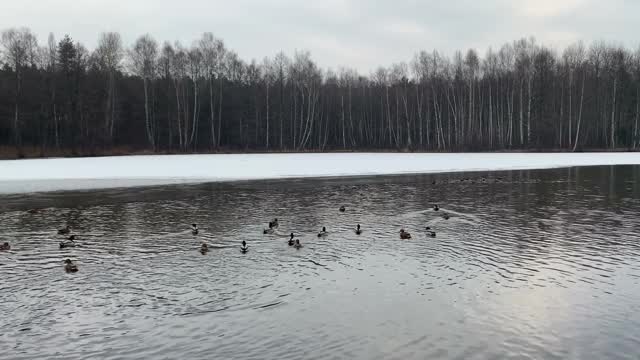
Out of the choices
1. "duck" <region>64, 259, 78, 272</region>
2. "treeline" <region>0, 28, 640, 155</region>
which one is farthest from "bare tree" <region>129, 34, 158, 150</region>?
"duck" <region>64, 259, 78, 272</region>

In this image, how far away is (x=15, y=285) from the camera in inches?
446

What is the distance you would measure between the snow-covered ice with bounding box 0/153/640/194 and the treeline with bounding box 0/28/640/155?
1493 cm

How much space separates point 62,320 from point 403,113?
78.2 meters

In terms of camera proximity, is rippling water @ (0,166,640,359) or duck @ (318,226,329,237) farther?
duck @ (318,226,329,237)

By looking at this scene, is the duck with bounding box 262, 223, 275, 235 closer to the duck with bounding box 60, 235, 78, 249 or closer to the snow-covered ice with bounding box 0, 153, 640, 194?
the duck with bounding box 60, 235, 78, 249

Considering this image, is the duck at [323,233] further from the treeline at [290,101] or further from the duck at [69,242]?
the treeline at [290,101]

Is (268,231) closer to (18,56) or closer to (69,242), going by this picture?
(69,242)

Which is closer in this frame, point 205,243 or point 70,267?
point 70,267

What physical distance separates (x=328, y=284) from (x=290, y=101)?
71.9 meters

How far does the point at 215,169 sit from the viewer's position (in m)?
43.1

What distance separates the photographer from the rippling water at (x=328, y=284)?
813cm

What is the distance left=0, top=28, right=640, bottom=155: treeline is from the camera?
6253 cm

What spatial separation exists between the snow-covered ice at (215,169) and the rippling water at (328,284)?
45.6 feet

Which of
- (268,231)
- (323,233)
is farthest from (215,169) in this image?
(323,233)
